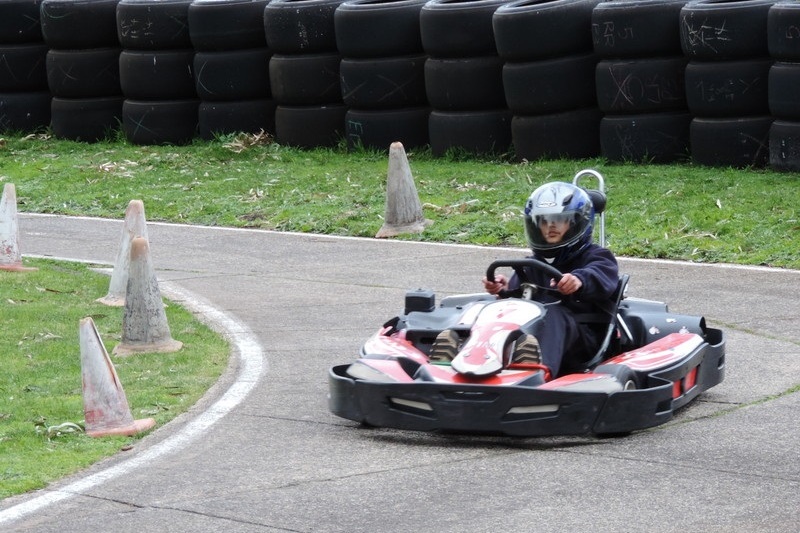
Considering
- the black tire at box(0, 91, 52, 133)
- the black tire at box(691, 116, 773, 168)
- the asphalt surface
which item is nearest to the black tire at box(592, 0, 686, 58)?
the black tire at box(691, 116, 773, 168)

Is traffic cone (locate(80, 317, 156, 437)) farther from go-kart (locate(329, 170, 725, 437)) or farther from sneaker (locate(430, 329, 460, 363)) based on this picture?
sneaker (locate(430, 329, 460, 363))

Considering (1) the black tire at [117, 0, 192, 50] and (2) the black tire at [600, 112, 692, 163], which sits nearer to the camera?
(2) the black tire at [600, 112, 692, 163]

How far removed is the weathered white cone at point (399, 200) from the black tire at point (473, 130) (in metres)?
2.52

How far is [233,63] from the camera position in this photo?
1744cm

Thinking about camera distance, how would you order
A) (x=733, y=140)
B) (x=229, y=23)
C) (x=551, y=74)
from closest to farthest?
(x=733, y=140), (x=551, y=74), (x=229, y=23)

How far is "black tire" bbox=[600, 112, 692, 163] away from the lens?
14.7m

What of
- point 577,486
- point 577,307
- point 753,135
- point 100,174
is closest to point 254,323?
point 577,307

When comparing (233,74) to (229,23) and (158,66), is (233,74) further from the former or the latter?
(158,66)

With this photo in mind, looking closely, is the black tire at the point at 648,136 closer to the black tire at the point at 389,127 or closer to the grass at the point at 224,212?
the grass at the point at 224,212

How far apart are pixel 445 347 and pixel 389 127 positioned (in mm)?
9740

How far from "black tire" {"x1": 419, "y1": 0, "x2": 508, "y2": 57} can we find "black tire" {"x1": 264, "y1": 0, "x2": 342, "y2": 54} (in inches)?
59.7

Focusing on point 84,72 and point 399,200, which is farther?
point 84,72

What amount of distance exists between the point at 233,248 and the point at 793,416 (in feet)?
23.6

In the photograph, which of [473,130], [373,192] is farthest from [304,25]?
[373,192]
